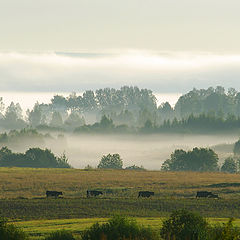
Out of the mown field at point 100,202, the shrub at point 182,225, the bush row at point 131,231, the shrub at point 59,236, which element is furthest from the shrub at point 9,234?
the mown field at point 100,202

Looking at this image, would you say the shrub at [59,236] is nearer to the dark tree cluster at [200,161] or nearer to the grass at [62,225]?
the grass at [62,225]

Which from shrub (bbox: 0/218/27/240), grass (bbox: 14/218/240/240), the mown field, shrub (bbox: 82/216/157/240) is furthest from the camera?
the mown field

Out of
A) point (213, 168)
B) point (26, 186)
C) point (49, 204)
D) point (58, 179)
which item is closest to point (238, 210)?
point (49, 204)

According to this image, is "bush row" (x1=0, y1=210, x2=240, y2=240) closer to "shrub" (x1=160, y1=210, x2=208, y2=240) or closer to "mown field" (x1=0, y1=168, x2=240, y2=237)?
"shrub" (x1=160, y1=210, x2=208, y2=240)

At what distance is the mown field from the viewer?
68.2 meters

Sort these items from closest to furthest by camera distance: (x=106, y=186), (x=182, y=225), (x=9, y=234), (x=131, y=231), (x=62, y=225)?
1. (x=9, y=234)
2. (x=131, y=231)
3. (x=182, y=225)
4. (x=62, y=225)
5. (x=106, y=186)

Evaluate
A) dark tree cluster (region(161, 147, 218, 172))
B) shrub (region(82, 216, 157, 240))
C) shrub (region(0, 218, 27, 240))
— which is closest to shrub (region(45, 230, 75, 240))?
shrub (region(82, 216, 157, 240))

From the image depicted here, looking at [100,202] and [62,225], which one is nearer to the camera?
[62,225]

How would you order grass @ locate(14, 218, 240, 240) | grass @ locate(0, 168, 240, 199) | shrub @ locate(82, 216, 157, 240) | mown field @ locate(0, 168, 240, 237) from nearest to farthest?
shrub @ locate(82, 216, 157, 240), grass @ locate(14, 218, 240, 240), mown field @ locate(0, 168, 240, 237), grass @ locate(0, 168, 240, 199)

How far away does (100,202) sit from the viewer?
82.8 m

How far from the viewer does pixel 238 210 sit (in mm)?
77438

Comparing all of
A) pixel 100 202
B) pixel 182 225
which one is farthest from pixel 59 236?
pixel 100 202

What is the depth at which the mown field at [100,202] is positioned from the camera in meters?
68.2

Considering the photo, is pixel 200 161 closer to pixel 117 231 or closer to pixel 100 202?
pixel 100 202
